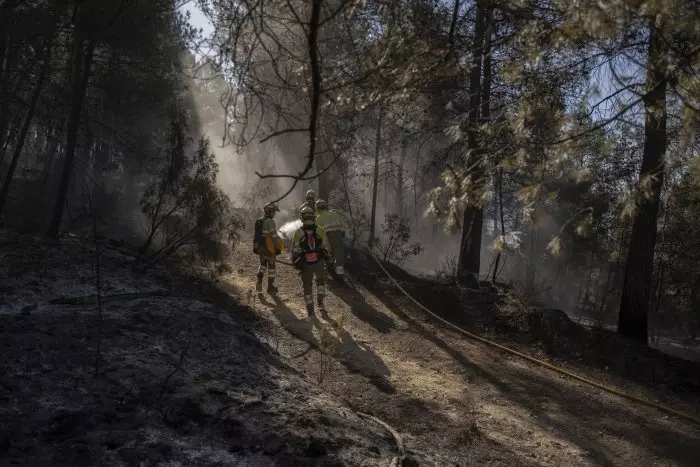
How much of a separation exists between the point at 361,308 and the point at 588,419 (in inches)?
200

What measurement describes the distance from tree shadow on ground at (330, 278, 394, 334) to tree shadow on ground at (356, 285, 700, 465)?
1968 millimetres

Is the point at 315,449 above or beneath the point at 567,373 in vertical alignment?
beneath

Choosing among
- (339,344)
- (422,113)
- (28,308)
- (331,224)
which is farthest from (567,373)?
(422,113)

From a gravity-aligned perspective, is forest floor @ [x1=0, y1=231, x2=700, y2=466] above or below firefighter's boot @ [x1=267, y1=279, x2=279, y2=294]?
below

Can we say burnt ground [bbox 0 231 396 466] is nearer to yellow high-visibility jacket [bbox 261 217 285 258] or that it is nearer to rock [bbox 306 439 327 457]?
rock [bbox 306 439 327 457]

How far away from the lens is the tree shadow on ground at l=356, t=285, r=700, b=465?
534 centimetres

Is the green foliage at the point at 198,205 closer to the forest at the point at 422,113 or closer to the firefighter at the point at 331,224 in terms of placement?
the forest at the point at 422,113

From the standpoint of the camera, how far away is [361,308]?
10273mm

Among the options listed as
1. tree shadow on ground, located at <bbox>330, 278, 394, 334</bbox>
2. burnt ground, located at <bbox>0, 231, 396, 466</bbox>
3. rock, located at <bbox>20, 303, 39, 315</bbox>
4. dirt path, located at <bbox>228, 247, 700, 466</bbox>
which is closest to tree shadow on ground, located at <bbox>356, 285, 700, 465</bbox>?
dirt path, located at <bbox>228, 247, 700, 466</bbox>

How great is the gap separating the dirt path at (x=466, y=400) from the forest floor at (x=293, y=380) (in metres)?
0.03

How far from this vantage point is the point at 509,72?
5.01 m

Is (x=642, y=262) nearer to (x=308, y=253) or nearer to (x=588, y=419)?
(x=588, y=419)

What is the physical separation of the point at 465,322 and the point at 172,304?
5.56 meters

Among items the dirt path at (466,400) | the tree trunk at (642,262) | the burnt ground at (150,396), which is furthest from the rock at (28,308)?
the tree trunk at (642,262)
